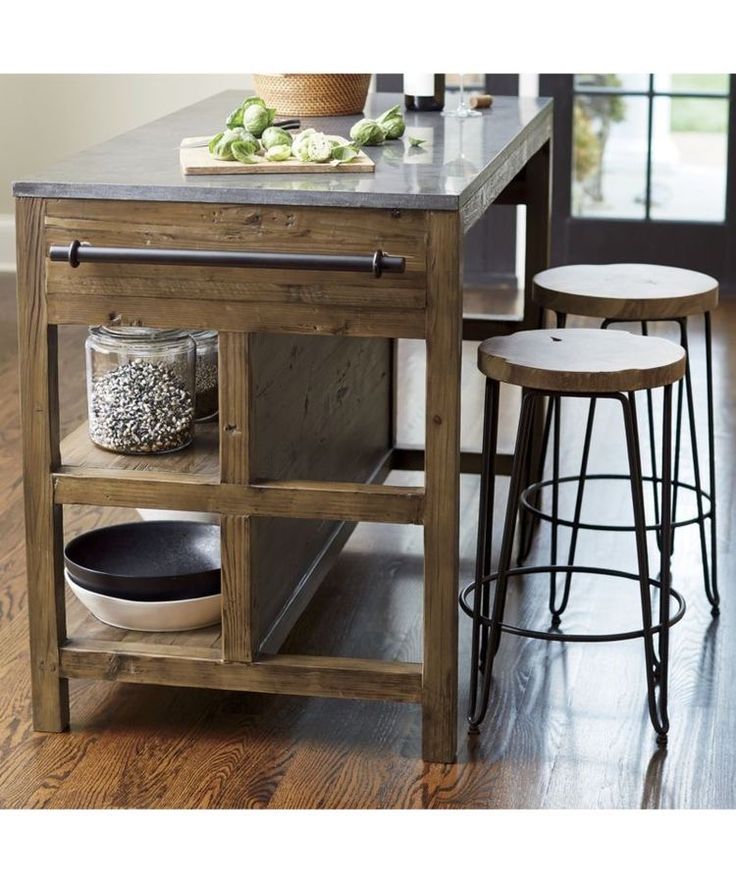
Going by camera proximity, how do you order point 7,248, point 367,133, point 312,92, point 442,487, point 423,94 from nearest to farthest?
point 442,487 → point 367,133 → point 312,92 → point 423,94 → point 7,248

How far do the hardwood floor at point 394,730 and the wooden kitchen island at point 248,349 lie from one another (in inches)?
4.2

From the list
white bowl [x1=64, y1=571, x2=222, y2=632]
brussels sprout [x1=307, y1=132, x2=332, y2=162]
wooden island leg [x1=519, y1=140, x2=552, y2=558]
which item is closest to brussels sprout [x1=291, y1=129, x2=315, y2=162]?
brussels sprout [x1=307, y1=132, x2=332, y2=162]

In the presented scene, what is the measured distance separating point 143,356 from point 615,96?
4043mm

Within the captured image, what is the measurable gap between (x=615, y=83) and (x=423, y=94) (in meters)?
2.96

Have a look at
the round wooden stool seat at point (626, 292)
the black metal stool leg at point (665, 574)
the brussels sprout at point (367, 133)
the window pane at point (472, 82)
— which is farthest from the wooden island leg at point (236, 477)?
the window pane at point (472, 82)

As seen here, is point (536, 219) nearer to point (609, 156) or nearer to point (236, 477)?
point (236, 477)

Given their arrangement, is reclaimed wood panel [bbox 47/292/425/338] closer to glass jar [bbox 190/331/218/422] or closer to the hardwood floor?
glass jar [bbox 190/331/218/422]

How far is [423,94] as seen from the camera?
2.96m

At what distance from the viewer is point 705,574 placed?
268cm

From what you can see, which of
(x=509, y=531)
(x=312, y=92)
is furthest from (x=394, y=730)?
(x=312, y=92)

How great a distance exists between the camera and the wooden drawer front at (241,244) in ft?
6.10

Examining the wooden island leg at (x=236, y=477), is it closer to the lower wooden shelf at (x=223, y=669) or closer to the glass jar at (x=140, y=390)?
the lower wooden shelf at (x=223, y=669)
